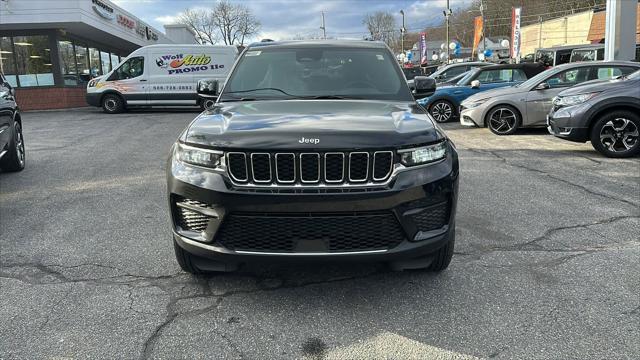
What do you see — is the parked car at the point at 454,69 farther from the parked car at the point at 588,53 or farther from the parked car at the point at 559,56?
the parked car at the point at 559,56

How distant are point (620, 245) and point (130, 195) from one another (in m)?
5.23

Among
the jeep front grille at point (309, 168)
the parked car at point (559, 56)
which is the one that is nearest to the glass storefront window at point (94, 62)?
the parked car at point (559, 56)

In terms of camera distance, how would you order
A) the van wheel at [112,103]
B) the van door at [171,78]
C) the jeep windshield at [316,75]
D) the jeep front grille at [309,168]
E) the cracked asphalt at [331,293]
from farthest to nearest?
the van wheel at [112,103]
the van door at [171,78]
the jeep windshield at [316,75]
the jeep front grille at [309,168]
the cracked asphalt at [331,293]

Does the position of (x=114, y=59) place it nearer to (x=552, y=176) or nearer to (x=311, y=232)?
(x=552, y=176)

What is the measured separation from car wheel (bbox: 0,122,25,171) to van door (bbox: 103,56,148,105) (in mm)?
11617

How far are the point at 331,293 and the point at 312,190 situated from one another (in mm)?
901

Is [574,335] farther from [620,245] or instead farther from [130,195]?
[130,195]

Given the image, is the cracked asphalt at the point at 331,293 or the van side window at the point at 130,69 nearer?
the cracked asphalt at the point at 331,293

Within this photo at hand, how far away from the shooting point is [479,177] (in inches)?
279

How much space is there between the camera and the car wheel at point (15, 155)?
24.3 feet

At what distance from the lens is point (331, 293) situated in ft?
11.4

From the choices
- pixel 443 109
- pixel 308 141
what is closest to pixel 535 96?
pixel 443 109

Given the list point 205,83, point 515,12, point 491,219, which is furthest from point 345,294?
point 515,12

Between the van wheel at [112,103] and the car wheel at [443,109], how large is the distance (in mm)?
11726
